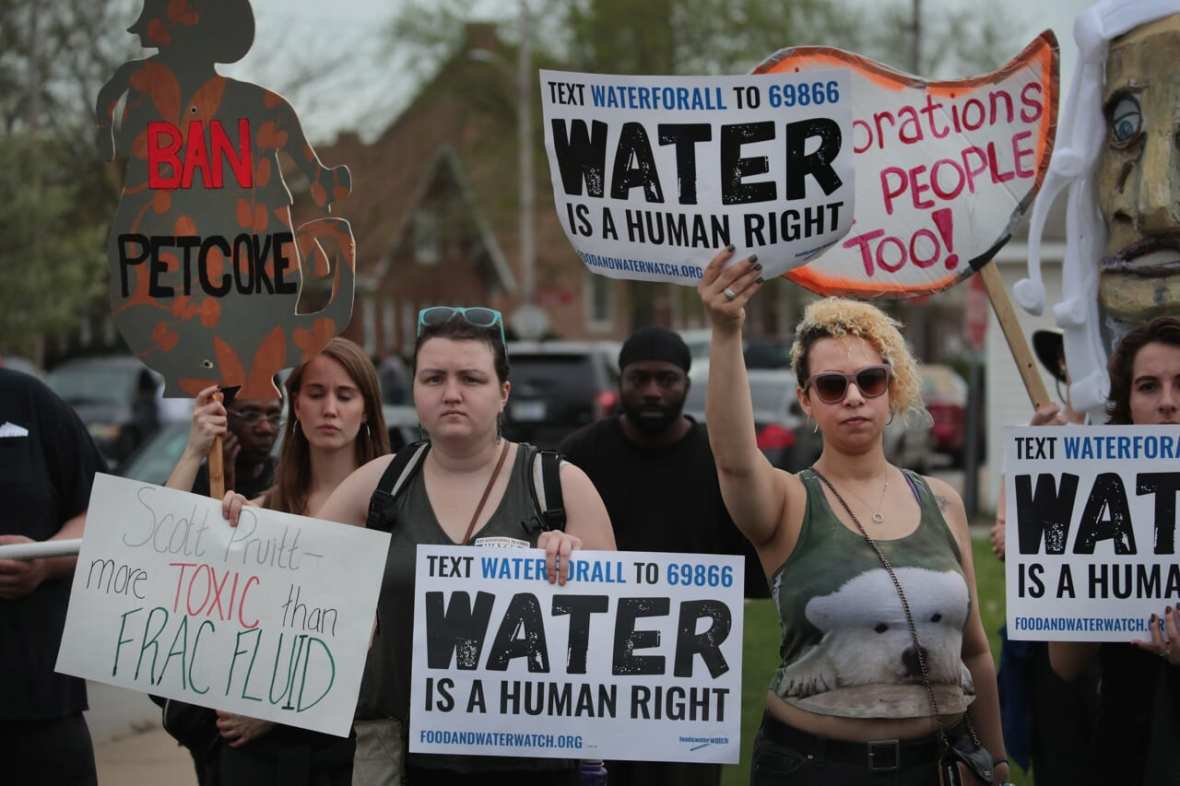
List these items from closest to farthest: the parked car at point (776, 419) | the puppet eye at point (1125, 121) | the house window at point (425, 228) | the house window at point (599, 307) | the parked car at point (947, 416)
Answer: the puppet eye at point (1125, 121)
the parked car at point (776, 419)
the parked car at point (947, 416)
the house window at point (425, 228)
the house window at point (599, 307)

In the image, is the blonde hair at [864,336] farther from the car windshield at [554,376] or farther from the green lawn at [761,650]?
the car windshield at [554,376]

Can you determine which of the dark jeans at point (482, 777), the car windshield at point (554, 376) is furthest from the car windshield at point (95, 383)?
the dark jeans at point (482, 777)

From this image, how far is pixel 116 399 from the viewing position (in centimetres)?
2317

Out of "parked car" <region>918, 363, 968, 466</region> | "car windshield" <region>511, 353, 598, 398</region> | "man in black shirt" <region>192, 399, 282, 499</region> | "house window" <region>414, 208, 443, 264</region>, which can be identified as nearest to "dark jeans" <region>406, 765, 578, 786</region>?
"man in black shirt" <region>192, 399, 282, 499</region>

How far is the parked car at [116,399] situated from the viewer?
1955cm

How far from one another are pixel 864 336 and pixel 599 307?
58992 mm

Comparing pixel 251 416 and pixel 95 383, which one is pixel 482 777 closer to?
pixel 251 416

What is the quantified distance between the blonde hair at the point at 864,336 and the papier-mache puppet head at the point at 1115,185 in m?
0.99

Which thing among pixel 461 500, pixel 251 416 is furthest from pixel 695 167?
pixel 251 416

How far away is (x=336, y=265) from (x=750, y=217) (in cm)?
126

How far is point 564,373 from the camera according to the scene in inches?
720

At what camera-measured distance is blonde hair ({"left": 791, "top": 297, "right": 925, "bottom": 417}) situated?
13.9ft

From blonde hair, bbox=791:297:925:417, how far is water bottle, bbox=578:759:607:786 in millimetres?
1131

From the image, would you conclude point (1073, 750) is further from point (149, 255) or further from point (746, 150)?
point (149, 255)
